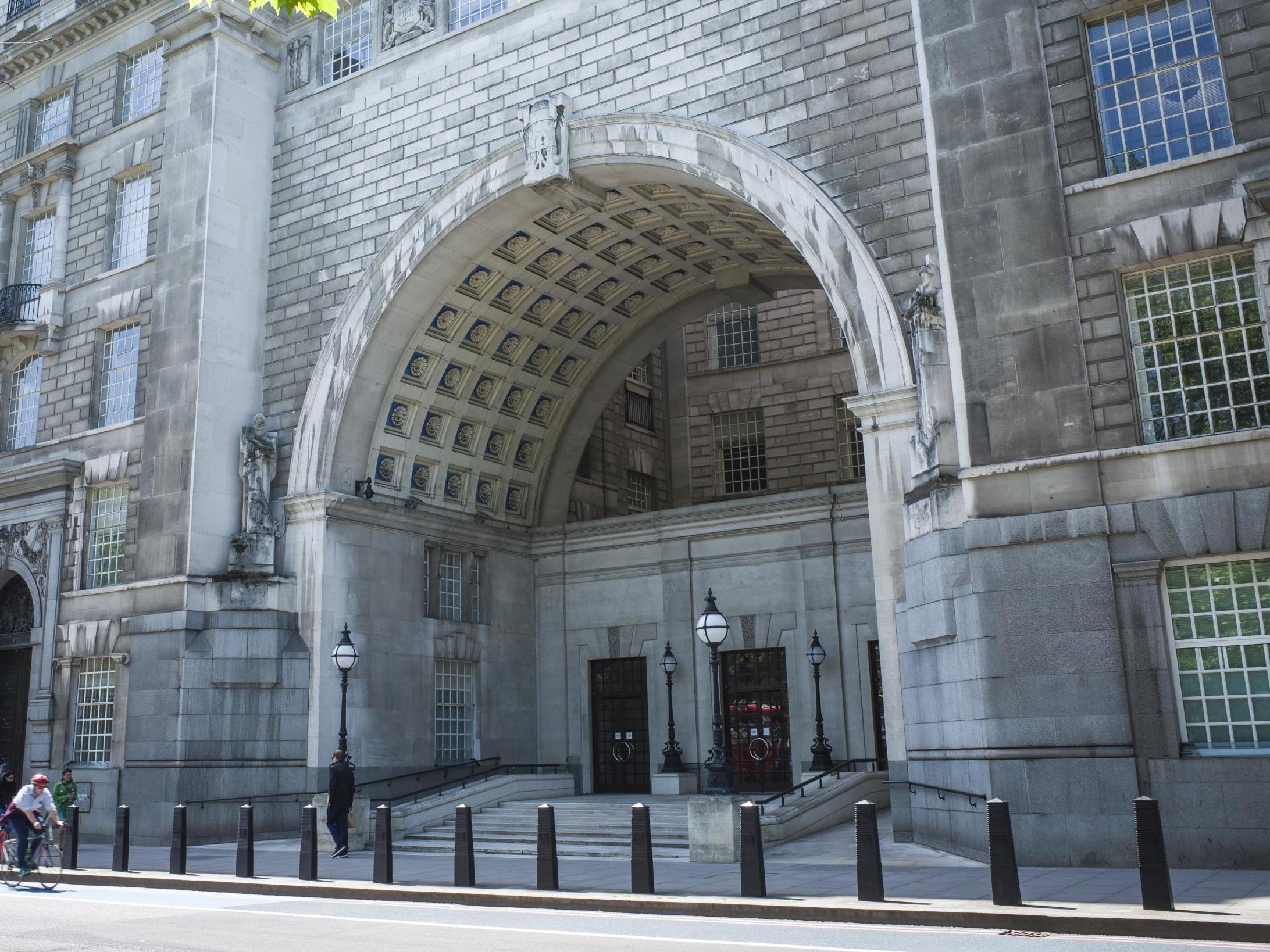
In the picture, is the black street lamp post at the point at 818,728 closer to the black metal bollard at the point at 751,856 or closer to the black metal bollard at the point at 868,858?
the black metal bollard at the point at 751,856

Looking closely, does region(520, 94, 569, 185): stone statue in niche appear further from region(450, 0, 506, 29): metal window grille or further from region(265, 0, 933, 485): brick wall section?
region(450, 0, 506, 29): metal window grille

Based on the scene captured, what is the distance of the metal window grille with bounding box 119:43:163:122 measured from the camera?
30.4 metres

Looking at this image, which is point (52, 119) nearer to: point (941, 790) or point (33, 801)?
point (33, 801)

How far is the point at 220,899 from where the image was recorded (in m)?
15.5

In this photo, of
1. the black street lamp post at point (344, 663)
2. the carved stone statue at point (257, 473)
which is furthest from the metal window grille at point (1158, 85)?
the carved stone statue at point (257, 473)

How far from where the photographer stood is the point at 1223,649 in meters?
15.5

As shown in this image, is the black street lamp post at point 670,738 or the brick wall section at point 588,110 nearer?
the brick wall section at point 588,110

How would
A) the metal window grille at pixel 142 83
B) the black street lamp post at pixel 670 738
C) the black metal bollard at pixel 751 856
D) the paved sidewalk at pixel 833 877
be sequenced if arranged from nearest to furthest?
the paved sidewalk at pixel 833 877, the black metal bollard at pixel 751 856, the black street lamp post at pixel 670 738, the metal window grille at pixel 142 83

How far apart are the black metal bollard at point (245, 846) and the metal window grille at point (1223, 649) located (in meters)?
12.8

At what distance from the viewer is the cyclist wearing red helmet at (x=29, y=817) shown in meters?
17.0

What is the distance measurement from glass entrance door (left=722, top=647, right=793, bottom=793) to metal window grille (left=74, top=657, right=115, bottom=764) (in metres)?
13.7

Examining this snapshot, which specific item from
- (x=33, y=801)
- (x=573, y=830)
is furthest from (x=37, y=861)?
(x=573, y=830)

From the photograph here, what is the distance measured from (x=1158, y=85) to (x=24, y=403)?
27356 millimetres

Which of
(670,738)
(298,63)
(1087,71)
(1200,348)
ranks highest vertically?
(298,63)
